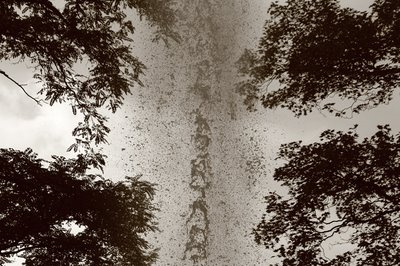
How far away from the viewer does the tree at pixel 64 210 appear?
31.7 ft

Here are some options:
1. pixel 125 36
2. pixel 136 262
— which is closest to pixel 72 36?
pixel 125 36

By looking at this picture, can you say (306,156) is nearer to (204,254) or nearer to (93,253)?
(93,253)

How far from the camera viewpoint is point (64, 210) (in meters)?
9.93

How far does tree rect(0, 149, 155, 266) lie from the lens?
31.7 feet

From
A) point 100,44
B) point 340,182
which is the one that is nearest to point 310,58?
point 340,182

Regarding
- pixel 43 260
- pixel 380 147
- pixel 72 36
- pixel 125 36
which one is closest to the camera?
pixel 380 147

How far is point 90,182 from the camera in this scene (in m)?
10.2

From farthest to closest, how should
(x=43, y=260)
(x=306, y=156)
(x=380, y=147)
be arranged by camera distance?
1. (x=43, y=260)
2. (x=306, y=156)
3. (x=380, y=147)

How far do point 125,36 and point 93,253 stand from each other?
214 inches

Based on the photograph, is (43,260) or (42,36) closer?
(42,36)

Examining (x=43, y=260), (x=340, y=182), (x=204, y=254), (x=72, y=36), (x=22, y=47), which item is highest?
(x=204, y=254)

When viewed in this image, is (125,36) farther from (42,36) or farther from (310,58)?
(310,58)

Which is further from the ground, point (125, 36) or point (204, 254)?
point (204, 254)

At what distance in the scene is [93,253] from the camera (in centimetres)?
1087
